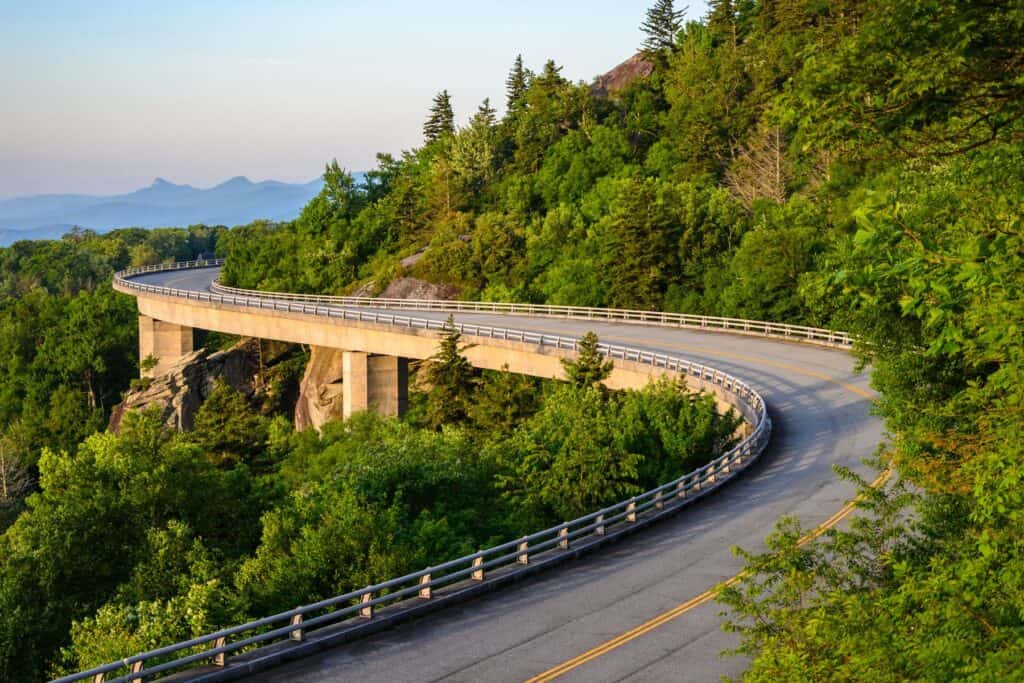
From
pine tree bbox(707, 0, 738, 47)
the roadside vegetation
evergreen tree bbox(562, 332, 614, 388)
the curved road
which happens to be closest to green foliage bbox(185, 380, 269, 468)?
the roadside vegetation

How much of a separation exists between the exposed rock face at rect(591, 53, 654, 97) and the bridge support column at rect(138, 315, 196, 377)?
201 ft

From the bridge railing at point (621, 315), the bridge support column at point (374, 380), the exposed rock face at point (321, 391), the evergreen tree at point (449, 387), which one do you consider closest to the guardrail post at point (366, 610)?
the evergreen tree at point (449, 387)

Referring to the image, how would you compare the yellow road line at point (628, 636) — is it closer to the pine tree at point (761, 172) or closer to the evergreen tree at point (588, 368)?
the evergreen tree at point (588, 368)

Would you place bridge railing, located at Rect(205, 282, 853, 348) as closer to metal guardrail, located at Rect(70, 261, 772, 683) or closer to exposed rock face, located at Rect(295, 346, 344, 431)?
exposed rock face, located at Rect(295, 346, 344, 431)

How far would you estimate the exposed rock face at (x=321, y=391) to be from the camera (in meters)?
73.8

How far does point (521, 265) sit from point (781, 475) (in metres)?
56.4

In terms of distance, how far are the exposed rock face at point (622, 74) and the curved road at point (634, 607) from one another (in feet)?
326

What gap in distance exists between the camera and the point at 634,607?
63.2ft

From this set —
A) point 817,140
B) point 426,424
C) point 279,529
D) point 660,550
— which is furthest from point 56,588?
point 426,424

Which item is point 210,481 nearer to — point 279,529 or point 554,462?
point 279,529

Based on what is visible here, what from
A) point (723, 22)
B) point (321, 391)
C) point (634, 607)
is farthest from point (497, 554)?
point (723, 22)

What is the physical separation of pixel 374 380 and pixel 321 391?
10147 mm

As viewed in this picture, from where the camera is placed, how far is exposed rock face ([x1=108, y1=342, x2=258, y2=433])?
77.6 metres

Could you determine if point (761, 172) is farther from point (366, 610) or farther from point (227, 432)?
point (366, 610)
